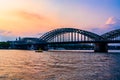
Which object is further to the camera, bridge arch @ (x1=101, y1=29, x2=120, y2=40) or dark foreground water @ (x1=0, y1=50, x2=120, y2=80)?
bridge arch @ (x1=101, y1=29, x2=120, y2=40)

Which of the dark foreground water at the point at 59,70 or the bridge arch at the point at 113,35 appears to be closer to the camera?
the dark foreground water at the point at 59,70

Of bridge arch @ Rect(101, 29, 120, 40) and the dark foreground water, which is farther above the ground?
bridge arch @ Rect(101, 29, 120, 40)

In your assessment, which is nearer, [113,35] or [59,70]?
[59,70]

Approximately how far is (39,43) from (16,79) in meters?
160

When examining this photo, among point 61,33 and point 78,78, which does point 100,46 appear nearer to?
point 61,33

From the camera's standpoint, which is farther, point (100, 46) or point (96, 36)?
point (96, 36)

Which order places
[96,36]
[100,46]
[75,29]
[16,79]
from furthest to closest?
[75,29]
[96,36]
[100,46]
[16,79]

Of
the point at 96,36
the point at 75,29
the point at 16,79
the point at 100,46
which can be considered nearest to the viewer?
the point at 16,79

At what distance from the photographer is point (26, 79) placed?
113ft

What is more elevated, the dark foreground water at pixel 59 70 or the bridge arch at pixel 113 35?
the bridge arch at pixel 113 35

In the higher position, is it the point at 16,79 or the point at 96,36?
the point at 96,36

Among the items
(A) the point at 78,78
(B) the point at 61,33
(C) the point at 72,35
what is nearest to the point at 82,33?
(C) the point at 72,35

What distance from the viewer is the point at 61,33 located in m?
198

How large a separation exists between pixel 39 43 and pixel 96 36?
3919 centimetres
